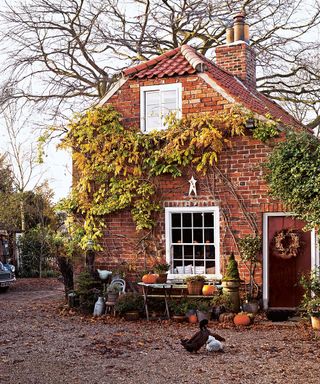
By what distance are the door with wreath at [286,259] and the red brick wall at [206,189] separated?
0.39 m

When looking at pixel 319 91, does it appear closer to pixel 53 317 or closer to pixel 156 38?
pixel 156 38

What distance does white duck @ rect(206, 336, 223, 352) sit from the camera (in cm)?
951

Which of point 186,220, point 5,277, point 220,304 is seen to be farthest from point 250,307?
point 5,277

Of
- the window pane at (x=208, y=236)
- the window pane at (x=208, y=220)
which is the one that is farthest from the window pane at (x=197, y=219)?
the window pane at (x=208, y=236)

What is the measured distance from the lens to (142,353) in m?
9.57

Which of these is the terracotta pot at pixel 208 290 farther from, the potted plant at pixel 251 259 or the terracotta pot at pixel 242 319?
the terracotta pot at pixel 242 319

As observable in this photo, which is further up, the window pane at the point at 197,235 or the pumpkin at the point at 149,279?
the window pane at the point at 197,235

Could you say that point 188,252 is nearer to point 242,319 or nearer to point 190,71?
point 242,319

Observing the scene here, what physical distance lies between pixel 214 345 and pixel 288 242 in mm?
4339

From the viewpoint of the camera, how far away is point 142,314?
1312cm

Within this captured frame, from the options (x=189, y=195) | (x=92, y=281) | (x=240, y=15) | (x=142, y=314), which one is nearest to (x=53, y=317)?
(x=92, y=281)

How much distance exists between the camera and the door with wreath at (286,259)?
13.1 metres

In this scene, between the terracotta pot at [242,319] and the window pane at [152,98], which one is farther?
the window pane at [152,98]

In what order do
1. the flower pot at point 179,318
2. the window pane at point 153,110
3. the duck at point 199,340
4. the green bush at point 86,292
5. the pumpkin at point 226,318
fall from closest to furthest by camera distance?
the duck at point 199,340
the pumpkin at point 226,318
the flower pot at point 179,318
the green bush at point 86,292
the window pane at point 153,110
